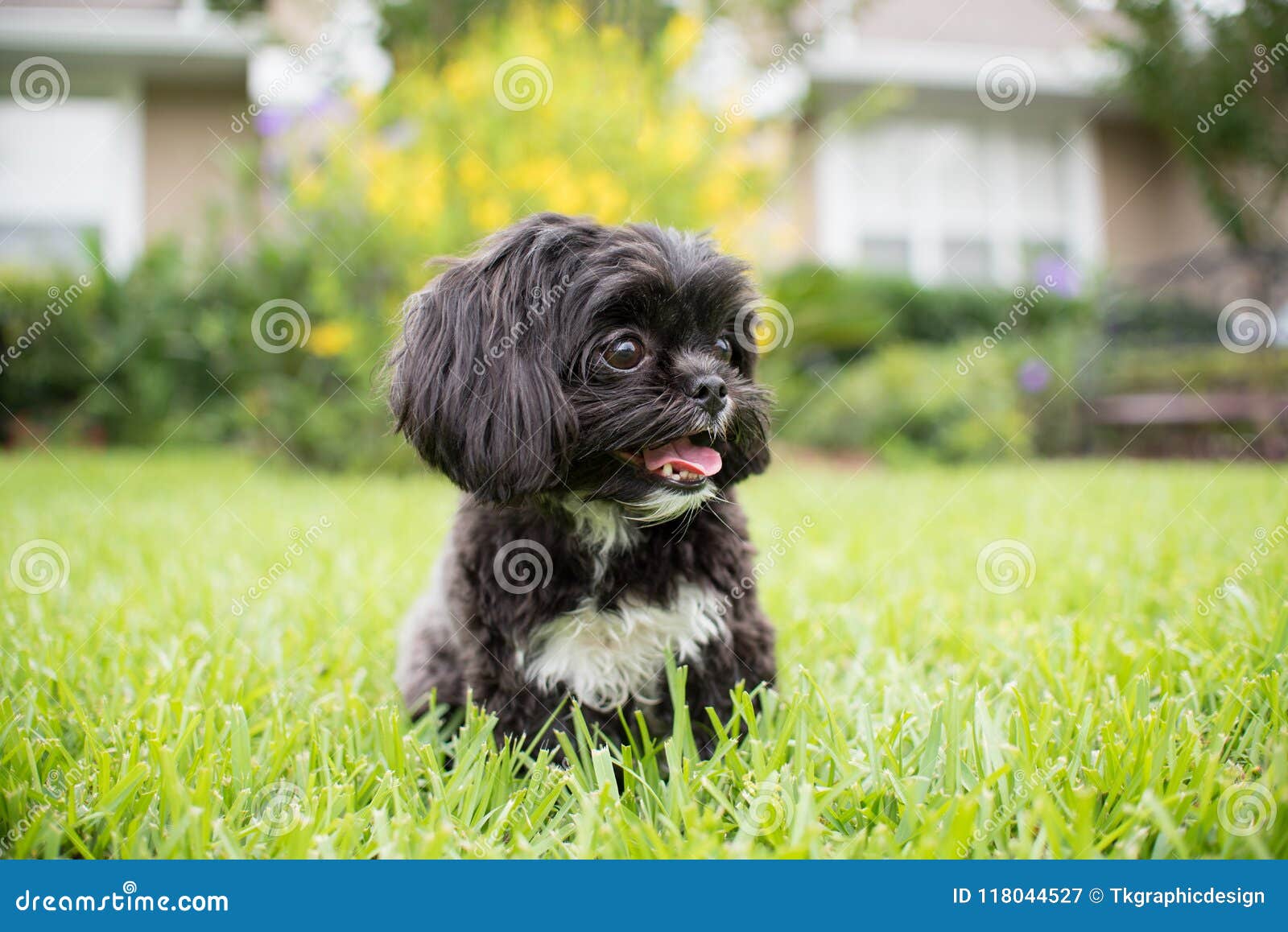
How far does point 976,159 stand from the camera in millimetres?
16562

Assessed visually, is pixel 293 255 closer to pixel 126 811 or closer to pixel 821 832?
pixel 126 811

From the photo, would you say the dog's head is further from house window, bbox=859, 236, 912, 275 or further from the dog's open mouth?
house window, bbox=859, 236, 912, 275

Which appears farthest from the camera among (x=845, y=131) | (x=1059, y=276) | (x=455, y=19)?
(x=845, y=131)

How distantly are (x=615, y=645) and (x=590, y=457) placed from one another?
51 cm

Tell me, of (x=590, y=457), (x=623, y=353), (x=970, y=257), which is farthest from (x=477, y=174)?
(x=970, y=257)

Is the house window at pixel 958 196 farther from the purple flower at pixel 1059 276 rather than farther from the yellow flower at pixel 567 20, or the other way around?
the yellow flower at pixel 567 20

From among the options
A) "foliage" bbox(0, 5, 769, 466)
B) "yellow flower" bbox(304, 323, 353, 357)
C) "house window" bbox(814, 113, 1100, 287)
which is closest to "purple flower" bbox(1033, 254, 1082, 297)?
"house window" bbox(814, 113, 1100, 287)

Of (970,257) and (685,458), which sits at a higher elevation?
(970,257)

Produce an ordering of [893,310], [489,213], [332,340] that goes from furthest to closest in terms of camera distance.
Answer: [893,310], [332,340], [489,213]

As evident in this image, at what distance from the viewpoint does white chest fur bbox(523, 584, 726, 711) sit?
7.38 feet

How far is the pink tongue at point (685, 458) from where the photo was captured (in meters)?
2.15

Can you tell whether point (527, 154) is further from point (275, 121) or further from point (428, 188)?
point (275, 121)

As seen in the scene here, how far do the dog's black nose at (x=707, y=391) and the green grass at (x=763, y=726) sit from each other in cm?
80

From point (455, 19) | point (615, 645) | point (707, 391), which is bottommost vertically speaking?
point (615, 645)
